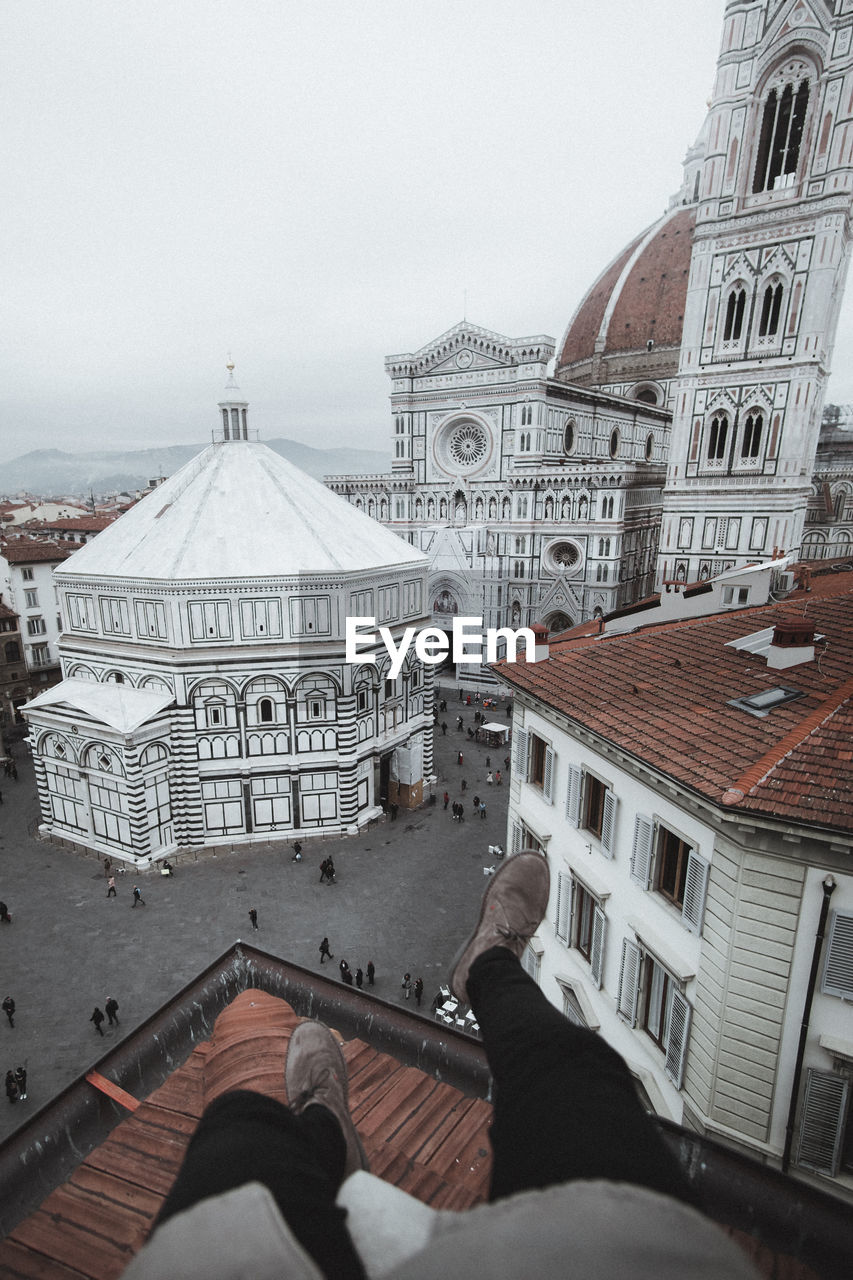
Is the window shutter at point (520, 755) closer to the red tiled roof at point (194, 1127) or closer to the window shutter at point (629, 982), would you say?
the window shutter at point (629, 982)

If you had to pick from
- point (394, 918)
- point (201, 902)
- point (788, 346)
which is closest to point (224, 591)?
point (201, 902)

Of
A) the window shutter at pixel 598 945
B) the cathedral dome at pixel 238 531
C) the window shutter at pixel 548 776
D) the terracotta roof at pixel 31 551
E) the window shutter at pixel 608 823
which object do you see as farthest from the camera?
the terracotta roof at pixel 31 551

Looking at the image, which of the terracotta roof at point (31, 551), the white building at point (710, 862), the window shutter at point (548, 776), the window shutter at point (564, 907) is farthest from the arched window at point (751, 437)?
the terracotta roof at point (31, 551)

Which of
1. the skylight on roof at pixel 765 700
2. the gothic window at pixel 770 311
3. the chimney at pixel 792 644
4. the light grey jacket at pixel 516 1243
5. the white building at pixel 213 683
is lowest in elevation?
the white building at pixel 213 683

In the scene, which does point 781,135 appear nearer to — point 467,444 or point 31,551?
point 467,444

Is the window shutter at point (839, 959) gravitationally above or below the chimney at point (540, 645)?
below

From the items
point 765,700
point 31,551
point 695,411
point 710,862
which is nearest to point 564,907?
point 710,862
